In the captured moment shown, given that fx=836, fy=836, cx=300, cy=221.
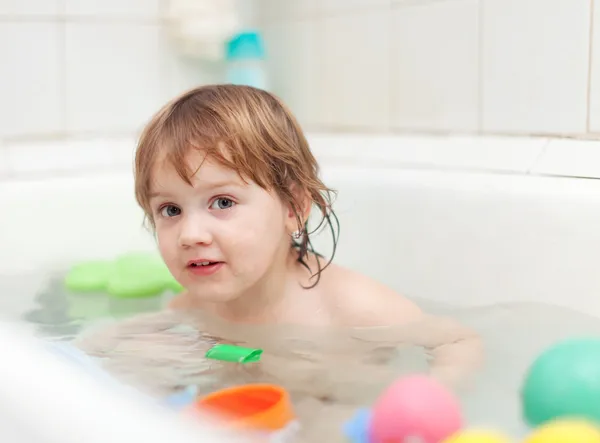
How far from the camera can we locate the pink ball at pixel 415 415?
74 centimetres

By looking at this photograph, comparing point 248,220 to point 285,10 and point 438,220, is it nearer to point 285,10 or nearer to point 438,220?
point 438,220

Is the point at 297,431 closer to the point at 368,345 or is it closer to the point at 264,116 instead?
the point at 368,345

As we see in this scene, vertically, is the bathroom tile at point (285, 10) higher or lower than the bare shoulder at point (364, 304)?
higher

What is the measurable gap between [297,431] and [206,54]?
1501mm

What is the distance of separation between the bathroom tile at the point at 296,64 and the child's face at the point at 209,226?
3.30 ft

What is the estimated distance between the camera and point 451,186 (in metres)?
1.39

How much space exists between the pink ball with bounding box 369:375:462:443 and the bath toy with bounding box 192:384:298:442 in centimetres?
8

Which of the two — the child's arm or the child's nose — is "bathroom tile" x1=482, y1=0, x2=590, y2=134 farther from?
the child's nose

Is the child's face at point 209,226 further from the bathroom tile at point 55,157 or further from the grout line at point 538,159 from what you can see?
the bathroom tile at point 55,157

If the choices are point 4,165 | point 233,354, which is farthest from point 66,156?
point 233,354

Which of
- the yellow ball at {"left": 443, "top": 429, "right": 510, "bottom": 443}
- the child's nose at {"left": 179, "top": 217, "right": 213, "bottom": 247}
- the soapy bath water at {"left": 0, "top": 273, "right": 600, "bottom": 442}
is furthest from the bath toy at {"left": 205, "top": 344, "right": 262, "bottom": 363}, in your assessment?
the yellow ball at {"left": 443, "top": 429, "right": 510, "bottom": 443}

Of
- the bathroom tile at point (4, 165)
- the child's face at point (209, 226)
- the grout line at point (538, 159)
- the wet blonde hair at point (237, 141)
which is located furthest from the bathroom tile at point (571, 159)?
the bathroom tile at point (4, 165)

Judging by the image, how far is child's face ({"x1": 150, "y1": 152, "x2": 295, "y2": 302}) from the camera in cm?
106

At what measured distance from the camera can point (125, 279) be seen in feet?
4.71
